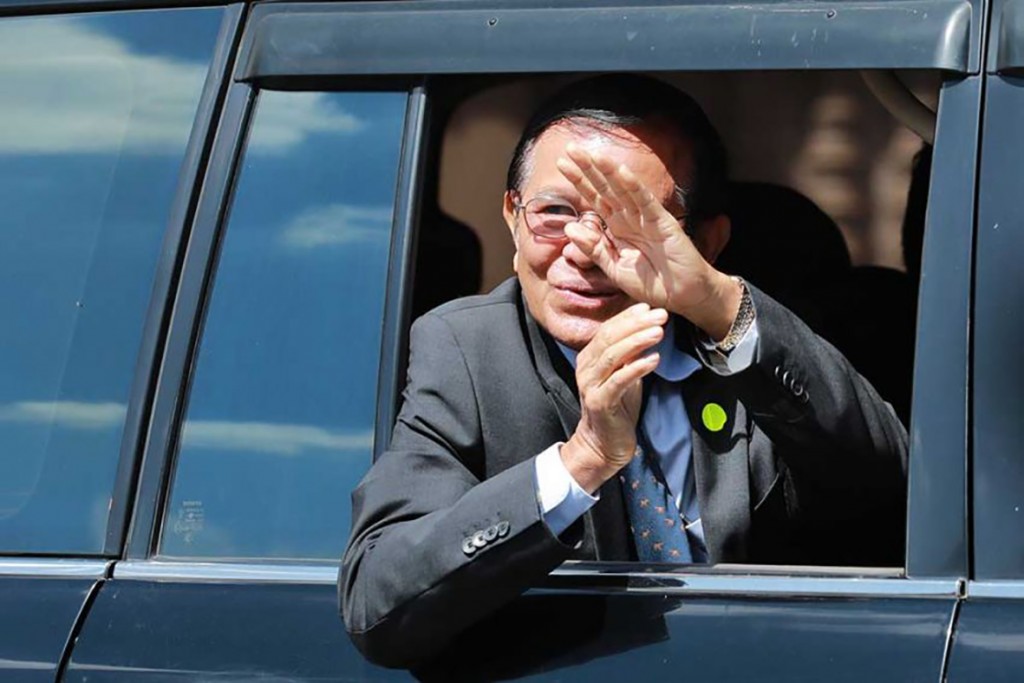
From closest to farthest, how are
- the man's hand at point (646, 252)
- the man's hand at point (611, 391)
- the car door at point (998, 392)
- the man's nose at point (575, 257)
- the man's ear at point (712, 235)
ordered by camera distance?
the car door at point (998, 392)
the man's hand at point (611, 391)
the man's hand at point (646, 252)
the man's nose at point (575, 257)
the man's ear at point (712, 235)

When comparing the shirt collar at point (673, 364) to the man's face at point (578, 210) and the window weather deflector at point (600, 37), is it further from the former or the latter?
the window weather deflector at point (600, 37)

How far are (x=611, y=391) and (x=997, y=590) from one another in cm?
49

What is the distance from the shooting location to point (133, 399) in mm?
2580

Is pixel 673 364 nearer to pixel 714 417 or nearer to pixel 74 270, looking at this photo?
pixel 714 417

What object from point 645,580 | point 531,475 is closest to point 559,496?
point 531,475

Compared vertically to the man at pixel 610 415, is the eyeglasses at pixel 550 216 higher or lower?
higher

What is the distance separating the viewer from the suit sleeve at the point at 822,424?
250 centimetres

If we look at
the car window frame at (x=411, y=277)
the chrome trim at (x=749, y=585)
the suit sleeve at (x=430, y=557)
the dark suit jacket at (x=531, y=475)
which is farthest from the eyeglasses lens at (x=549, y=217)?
the chrome trim at (x=749, y=585)

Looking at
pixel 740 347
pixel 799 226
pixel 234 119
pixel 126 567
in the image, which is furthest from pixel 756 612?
pixel 799 226

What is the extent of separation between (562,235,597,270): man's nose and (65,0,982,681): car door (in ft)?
0.86

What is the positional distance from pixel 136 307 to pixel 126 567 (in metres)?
Answer: 0.35

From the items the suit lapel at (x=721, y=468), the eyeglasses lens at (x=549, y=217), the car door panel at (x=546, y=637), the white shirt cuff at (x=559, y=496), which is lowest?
the car door panel at (x=546, y=637)

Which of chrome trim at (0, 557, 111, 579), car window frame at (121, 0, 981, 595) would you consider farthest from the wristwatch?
chrome trim at (0, 557, 111, 579)

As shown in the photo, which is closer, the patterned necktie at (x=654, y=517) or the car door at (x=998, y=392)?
the car door at (x=998, y=392)
